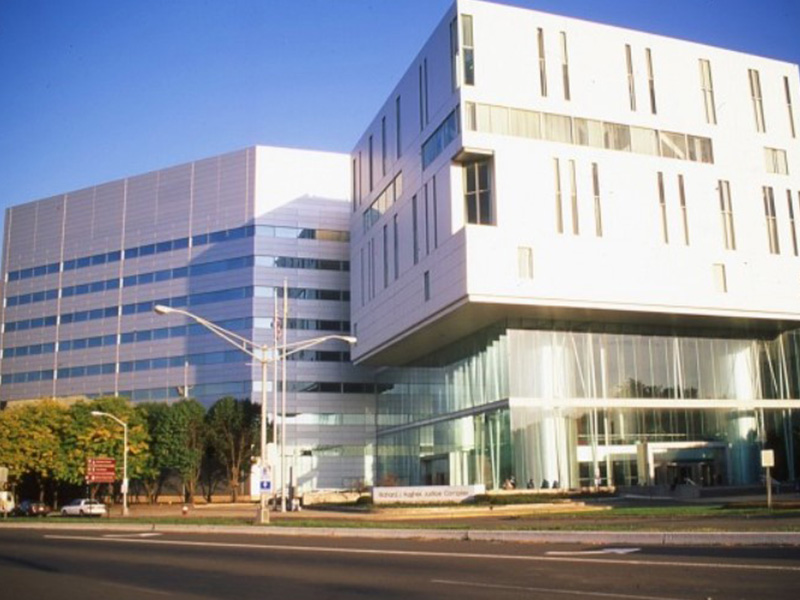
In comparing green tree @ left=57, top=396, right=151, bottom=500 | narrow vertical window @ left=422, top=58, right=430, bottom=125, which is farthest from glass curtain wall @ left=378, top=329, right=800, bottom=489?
green tree @ left=57, top=396, right=151, bottom=500

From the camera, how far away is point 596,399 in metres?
55.6

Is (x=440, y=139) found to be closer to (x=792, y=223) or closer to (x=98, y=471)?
(x=792, y=223)

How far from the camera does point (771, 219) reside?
57094 mm

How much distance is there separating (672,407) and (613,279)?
1152 centimetres

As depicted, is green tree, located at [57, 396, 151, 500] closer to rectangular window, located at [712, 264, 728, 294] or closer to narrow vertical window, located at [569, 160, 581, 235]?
narrow vertical window, located at [569, 160, 581, 235]

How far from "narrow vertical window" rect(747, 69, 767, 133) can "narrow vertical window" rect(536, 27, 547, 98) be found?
1618cm

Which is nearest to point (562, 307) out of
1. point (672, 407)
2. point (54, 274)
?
point (672, 407)

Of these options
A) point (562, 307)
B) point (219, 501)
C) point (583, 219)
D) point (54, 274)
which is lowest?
point (219, 501)

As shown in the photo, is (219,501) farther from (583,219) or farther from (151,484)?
(583,219)

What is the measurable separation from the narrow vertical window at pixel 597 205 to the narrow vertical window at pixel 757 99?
14.2 metres

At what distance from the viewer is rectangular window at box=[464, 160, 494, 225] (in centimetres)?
5138

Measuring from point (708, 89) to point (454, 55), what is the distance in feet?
60.4

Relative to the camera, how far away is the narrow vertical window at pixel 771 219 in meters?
56.7

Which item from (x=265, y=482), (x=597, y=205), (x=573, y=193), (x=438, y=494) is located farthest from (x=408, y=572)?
(x=597, y=205)
